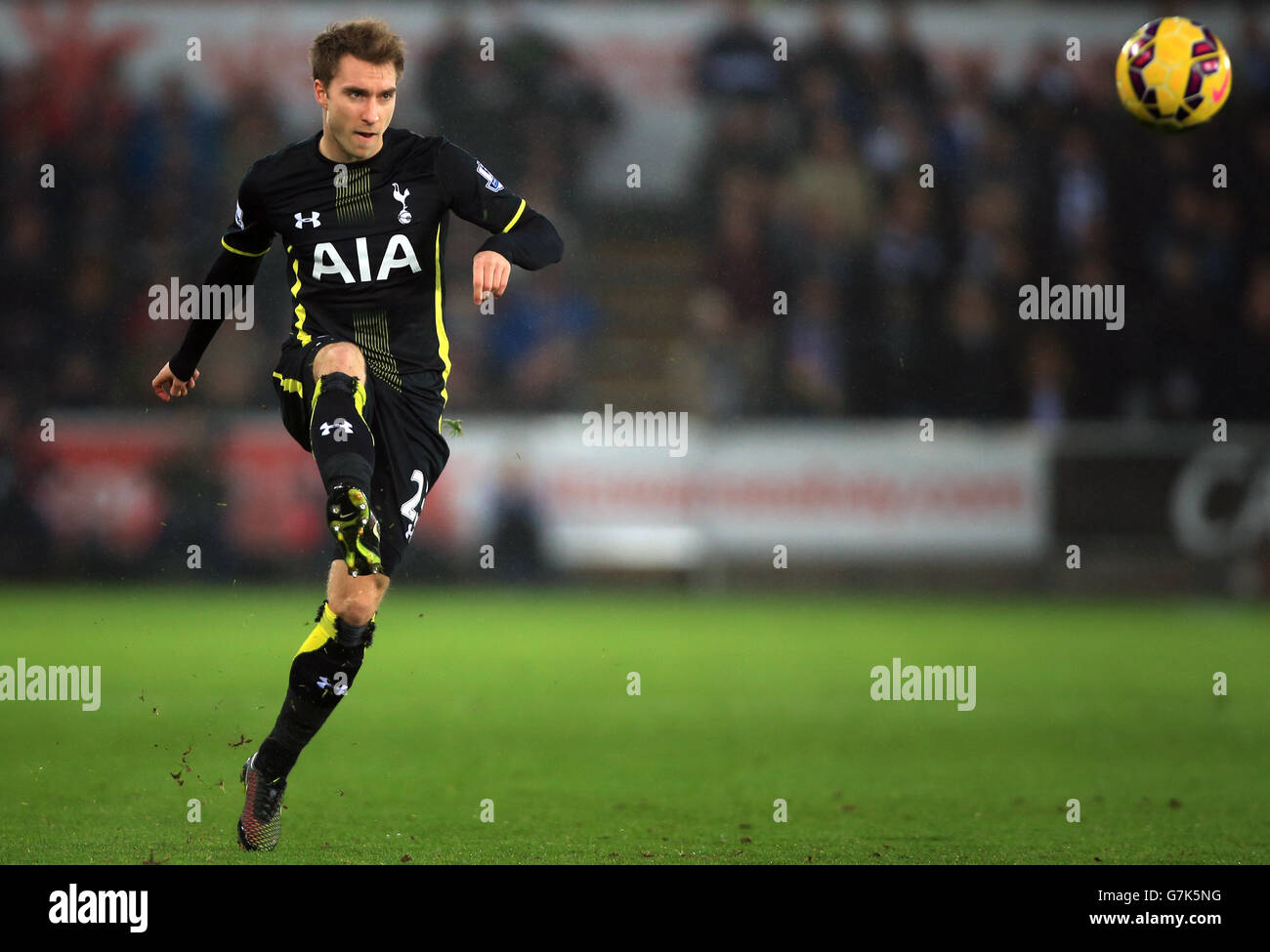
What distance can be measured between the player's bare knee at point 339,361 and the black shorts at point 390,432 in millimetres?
31

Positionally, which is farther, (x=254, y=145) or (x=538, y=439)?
(x=254, y=145)

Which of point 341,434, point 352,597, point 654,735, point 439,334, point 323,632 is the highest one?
point 439,334

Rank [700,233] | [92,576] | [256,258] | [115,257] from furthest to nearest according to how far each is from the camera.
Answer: [700,233]
[115,257]
[92,576]
[256,258]

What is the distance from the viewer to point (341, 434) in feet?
16.6

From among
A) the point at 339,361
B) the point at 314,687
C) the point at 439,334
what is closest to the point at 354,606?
the point at 314,687

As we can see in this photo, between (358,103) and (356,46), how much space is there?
0.59ft

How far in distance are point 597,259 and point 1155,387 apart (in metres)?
5.68

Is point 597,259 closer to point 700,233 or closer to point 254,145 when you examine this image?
point 700,233

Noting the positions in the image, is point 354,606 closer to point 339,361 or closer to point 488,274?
point 339,361

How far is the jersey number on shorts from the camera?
5446 millimetres

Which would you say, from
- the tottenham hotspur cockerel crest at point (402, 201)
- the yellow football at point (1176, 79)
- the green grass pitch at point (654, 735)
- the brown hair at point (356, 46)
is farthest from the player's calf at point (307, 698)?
the yellow football at point (1176, 79)

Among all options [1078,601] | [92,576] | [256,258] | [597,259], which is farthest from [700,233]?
[256,258]

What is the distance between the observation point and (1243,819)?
5910 millimetres

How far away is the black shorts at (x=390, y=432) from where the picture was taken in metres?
5.37
